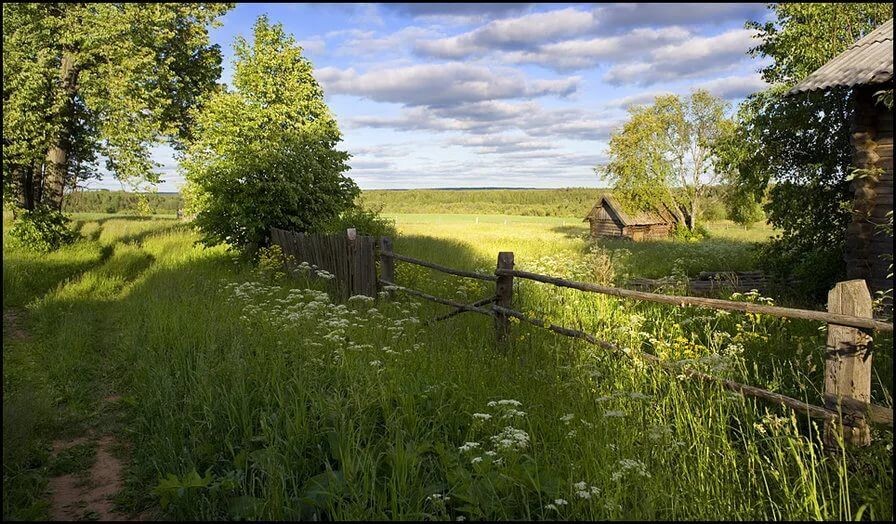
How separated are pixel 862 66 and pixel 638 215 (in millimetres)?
42142

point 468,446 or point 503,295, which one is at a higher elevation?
point 503,295

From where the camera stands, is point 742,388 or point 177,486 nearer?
point 177,486

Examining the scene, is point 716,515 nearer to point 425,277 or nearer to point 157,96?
point 425,277

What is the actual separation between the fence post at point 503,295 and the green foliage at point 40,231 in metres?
14.3

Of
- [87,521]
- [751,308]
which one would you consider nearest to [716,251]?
[751,308]

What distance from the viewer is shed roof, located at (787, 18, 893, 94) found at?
7810mm

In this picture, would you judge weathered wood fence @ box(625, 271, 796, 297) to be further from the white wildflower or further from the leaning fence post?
the white wildflower

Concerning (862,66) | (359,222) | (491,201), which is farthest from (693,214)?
(491,201)

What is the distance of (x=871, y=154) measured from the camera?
9172 millimetres

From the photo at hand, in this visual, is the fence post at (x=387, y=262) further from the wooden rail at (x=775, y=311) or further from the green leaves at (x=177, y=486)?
the green leaves at (x=177, y=486)

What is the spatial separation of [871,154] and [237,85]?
46.3 ft

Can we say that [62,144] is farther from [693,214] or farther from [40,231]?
[693,214]

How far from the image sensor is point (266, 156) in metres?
13.8

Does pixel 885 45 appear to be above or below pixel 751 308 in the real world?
above
